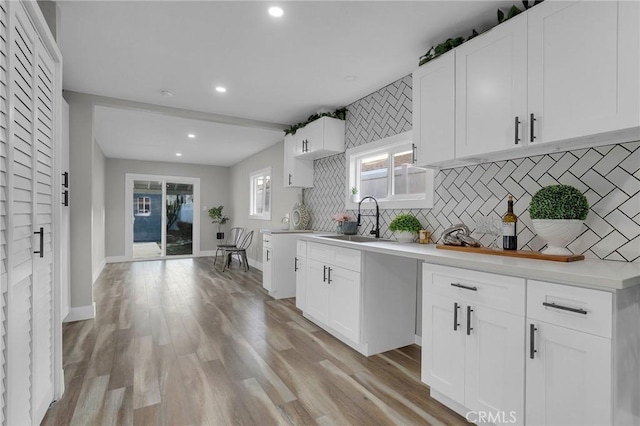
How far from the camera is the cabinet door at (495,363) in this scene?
1549 millimetres

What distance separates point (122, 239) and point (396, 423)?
7650mm

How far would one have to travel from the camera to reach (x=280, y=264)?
14.5 feet

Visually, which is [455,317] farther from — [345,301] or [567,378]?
[345,301]

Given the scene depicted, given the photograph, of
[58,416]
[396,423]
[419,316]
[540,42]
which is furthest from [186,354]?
[540,42]

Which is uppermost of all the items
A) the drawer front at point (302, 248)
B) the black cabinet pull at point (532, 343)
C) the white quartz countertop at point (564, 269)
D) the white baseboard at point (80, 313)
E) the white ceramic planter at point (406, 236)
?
the white ceramic planter at point (406, 236)

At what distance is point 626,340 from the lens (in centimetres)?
133

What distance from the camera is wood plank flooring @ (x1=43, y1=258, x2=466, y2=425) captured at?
187cm

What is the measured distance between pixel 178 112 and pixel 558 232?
Result: 4.14 meters

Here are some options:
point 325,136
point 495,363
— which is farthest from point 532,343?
point 325,136

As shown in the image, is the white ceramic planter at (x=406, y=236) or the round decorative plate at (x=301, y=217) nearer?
the white ceramic planter at (x=406, y=236)

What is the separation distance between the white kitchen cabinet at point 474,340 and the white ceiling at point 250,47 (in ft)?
5.61

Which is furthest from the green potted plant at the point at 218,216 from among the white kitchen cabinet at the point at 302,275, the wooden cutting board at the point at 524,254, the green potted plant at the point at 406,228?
→ the wooden cutting board at the point at 524,254

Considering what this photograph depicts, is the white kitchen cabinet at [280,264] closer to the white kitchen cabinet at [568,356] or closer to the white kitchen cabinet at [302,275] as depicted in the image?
the white kitchen cabinet at [302,275]
